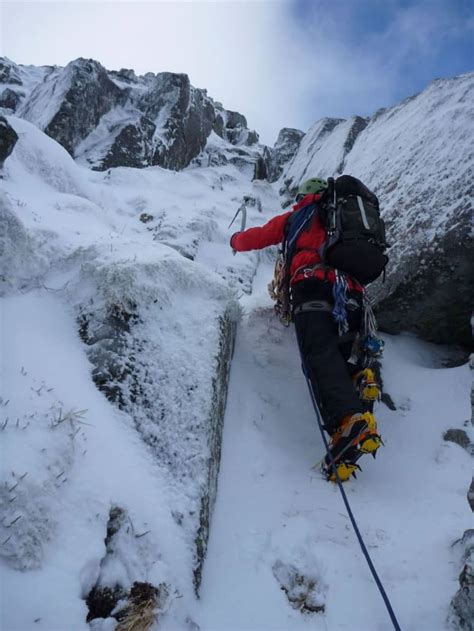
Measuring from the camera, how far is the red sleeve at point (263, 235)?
552cm

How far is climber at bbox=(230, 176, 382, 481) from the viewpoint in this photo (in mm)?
3838

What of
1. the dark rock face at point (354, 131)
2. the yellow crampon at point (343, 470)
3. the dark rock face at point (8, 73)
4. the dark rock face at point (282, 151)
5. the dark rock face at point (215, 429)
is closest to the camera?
the dark rock face at point (215, 429)

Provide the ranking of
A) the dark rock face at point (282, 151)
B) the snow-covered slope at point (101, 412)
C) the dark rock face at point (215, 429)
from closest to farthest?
the snow-covered slope at point (101, 412)
the dark rock face at point (215, 429)
the dark rock face at point (282, 151)

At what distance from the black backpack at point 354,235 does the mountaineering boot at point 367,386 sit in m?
1.20

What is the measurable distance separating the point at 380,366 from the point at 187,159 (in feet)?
92.9

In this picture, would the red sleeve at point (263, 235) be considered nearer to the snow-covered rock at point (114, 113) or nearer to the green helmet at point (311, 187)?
the green helmet at point (311, 187)

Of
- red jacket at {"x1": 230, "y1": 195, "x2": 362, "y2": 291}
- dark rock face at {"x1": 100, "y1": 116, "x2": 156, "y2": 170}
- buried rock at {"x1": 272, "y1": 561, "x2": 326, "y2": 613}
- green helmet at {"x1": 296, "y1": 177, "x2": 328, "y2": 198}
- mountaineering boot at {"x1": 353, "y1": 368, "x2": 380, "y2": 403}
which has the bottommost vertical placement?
buried rock at {"x1": 272, "y1": 561, "x2": 326, "y2": 613}

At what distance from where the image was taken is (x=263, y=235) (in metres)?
5.60

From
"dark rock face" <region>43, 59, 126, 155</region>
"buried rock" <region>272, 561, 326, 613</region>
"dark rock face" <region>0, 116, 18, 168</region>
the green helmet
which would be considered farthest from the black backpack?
"dark rock face" <region>43, 59, 126, 155</region>

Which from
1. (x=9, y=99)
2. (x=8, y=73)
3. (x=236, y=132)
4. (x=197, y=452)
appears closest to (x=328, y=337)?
(x=197, y=452)

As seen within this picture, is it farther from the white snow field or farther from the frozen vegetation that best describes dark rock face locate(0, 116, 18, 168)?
the white snow field

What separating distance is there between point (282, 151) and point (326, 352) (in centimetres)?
4516

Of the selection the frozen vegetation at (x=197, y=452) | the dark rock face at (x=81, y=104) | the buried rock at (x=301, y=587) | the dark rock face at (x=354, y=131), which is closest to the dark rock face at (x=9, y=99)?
the dark rock face at (x=81, y=104)

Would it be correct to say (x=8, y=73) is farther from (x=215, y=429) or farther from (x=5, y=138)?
(x=215, y=429)
